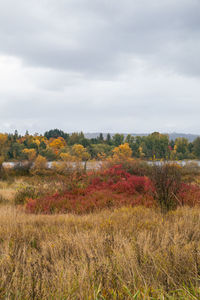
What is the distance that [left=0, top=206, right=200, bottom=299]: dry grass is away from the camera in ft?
7.63

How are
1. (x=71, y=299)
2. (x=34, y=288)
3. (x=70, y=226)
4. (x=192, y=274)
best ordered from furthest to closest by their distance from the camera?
(x=70, y=226)
(x=192, y=274)
(x=34, y=288)
(x=71, y=299)

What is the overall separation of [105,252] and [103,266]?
0.68 m

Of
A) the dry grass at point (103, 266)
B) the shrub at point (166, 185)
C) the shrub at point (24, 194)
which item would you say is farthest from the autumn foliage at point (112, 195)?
the dry grass at point (103, 266)

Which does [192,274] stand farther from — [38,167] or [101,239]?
[38,167]

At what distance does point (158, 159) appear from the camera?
24.3 feet

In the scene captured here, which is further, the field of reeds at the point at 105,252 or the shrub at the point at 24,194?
the shrub at the point at 24,194

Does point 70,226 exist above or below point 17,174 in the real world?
above

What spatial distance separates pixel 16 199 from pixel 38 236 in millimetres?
6790

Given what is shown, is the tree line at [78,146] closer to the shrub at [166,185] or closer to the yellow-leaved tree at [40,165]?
the yellow-leaved tree at [40,165]

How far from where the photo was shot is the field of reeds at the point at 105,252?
2379mm

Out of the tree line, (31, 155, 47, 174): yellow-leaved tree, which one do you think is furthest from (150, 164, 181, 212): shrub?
the tree line

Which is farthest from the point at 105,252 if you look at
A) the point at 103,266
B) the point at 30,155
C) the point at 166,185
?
the point at 30,155

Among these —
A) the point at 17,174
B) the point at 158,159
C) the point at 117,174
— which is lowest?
the point at 17,174

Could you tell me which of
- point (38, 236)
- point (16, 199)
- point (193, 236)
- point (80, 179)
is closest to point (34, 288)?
point (38, 236)
